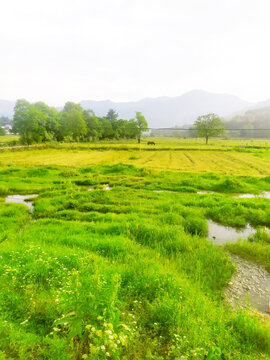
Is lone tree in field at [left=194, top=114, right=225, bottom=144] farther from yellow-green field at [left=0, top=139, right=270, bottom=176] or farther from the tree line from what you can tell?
yellow-green field at [left=0, top=139, right=270, bottom=176]

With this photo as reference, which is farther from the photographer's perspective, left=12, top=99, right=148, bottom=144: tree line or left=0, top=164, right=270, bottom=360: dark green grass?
left=12, top=99, right=148, bottom=144: tree line

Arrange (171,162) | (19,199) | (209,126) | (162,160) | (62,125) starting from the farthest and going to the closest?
(209,126) → (62,125) → (162,160) → (171,162) → (19,199)

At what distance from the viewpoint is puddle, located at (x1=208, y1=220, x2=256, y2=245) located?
23.9ft

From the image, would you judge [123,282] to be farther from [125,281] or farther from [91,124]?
[91,124]

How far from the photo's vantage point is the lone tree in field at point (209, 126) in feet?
268

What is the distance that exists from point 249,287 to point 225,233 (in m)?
3.11

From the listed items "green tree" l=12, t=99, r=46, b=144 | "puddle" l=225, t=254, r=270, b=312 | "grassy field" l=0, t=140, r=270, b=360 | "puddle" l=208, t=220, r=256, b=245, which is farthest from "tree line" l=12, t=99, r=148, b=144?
"puddle" l=225, t=254, r=270, b=312

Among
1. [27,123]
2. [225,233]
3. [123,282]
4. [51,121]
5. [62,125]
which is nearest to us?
[123,282]

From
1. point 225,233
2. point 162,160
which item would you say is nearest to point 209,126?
point 162,160

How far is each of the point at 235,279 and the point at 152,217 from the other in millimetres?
4036

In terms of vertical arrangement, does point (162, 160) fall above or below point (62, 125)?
below

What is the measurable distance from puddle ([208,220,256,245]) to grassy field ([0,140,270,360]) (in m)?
0.34

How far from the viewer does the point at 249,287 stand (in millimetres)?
4824

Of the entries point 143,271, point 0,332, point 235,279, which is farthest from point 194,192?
point 0,332
